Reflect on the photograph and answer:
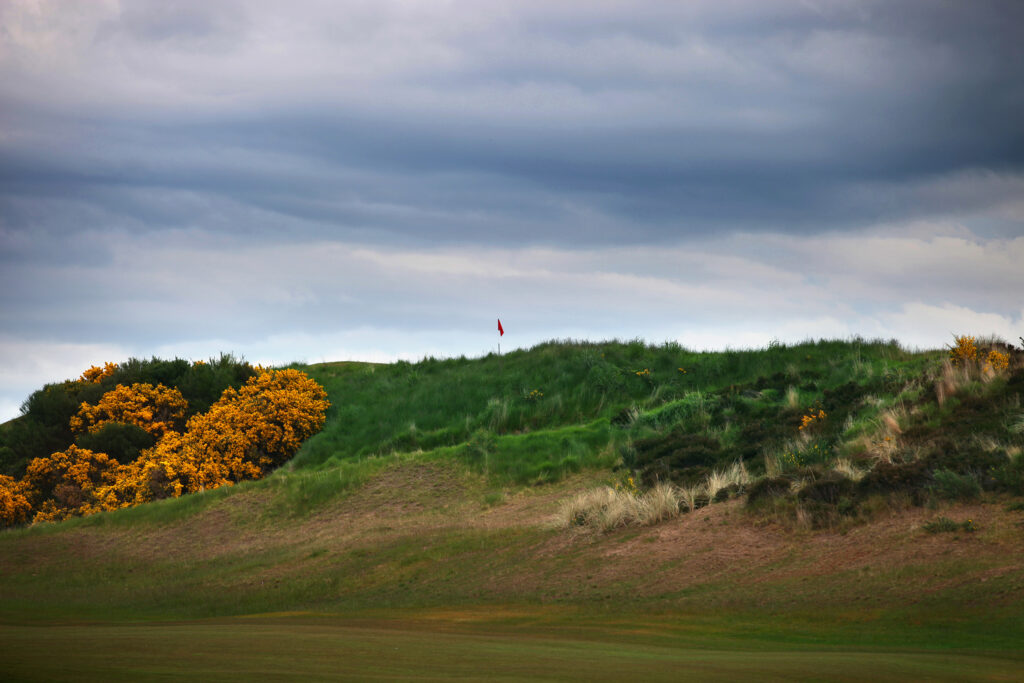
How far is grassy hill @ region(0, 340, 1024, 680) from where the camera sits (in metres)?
9.60

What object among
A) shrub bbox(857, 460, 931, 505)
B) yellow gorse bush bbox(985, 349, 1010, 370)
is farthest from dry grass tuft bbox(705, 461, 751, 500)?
yellow gorse bush bbox(985, 349, 1010, 370)

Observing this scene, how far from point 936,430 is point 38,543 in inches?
1003

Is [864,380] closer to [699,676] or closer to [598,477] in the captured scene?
[598,477]

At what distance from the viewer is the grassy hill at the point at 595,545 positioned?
960 cm

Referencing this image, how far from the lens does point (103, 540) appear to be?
1112 inches

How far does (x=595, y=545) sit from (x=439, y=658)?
11.2 metres

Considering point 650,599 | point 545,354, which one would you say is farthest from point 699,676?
point 545,354

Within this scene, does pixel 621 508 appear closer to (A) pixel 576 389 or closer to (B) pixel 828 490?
(B) pixel 828 490

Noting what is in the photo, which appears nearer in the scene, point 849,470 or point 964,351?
point 849,470

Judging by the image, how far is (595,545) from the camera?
19469mm

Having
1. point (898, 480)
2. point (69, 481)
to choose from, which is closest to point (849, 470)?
point (898, 480)

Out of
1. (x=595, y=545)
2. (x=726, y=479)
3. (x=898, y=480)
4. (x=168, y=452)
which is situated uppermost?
(x=168, y=452)

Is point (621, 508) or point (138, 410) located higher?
point (138, 410)

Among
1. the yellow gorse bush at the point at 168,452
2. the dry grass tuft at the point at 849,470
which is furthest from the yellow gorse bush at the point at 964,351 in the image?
the yellow gorse bush at the point at 168,452
